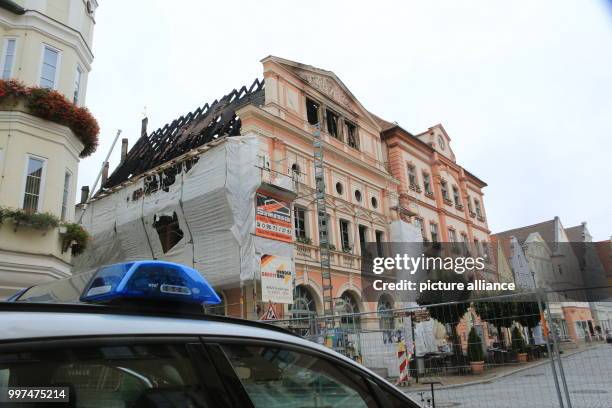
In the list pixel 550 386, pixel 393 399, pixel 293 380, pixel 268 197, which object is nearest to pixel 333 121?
pixel 268 197

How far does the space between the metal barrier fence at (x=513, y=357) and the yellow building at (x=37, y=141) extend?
8.60 m

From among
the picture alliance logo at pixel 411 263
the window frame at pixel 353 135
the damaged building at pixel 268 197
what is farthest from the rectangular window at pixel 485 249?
the window frame at pixel 353 135

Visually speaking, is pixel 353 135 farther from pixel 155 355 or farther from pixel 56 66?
pixel 155 355

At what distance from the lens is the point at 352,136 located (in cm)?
2631

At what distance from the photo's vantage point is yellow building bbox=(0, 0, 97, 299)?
39.4ft

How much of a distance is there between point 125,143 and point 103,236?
10910 mm

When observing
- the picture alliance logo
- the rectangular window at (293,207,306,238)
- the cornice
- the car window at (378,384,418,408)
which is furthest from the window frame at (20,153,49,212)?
the picture alliance logo

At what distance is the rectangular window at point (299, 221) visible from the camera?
2028 centimetres

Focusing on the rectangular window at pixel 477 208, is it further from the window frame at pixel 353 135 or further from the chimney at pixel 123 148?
the chimney at pixel 123 148

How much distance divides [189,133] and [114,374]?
22.3 metres

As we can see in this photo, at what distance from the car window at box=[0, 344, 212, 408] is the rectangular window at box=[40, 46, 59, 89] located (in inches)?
561

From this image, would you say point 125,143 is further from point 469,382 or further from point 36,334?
point 36,334

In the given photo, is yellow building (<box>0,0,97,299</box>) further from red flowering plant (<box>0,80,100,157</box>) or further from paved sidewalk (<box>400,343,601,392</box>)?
paved sidewalk (<box>400,343,601,392</box>)

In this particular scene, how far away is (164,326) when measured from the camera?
1.63 m
